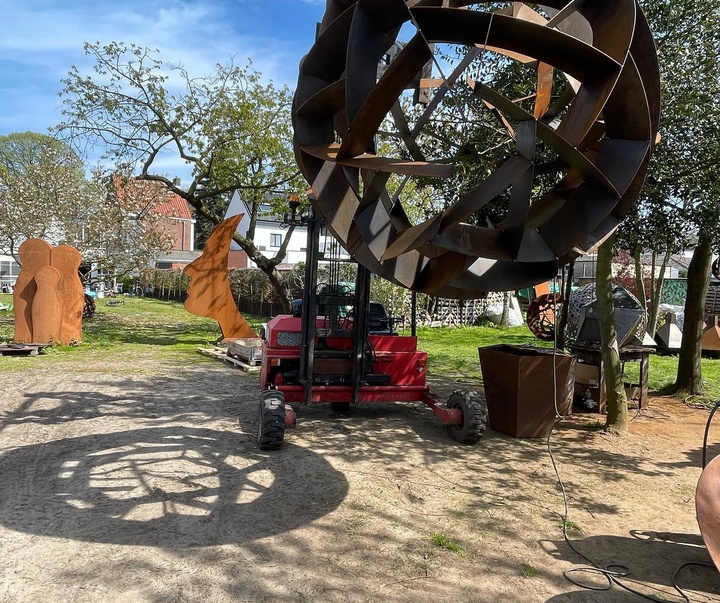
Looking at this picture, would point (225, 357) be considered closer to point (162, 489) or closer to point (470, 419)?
point (470, 419)

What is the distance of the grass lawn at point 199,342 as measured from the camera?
11992 millimetres

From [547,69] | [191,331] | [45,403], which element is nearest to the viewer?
[547,69]

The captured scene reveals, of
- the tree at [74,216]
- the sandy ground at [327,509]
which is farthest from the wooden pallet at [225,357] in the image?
the tree at [74,216]

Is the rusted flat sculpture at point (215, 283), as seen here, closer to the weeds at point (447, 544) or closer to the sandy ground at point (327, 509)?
the sandy ground at point (327, 509)

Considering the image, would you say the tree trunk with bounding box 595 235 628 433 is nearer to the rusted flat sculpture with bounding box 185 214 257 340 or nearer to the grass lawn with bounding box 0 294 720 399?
the grass lawn with bounding box 0 294 720 399

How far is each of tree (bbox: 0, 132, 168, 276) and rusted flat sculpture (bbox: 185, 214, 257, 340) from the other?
30.5ft

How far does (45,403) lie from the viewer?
26.6ft

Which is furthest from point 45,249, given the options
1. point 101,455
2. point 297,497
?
point 297,497

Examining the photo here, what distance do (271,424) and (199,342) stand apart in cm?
1050

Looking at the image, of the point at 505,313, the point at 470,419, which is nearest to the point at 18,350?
the point at 470,419

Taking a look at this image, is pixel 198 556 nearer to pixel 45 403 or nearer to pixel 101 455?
pixel 101 455

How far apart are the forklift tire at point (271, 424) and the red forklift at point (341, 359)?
0.39 m

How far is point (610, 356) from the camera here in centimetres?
742

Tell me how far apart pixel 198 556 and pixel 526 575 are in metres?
2.06
